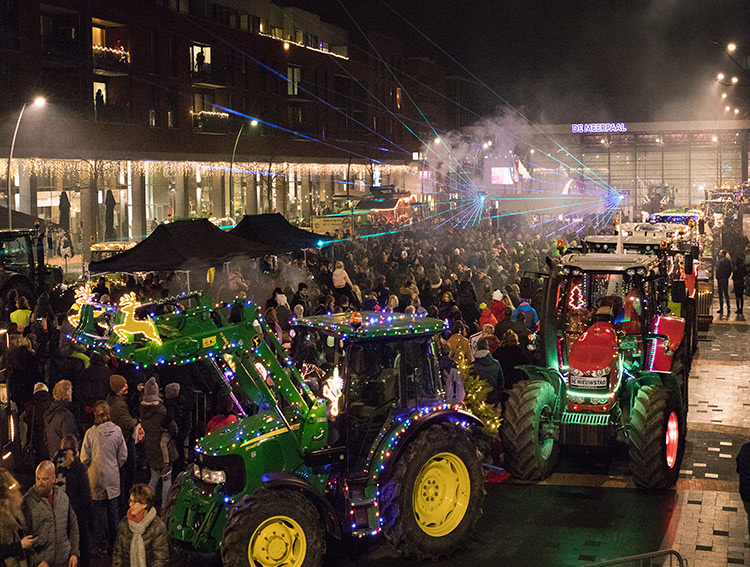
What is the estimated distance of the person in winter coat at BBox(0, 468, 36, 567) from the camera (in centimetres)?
627

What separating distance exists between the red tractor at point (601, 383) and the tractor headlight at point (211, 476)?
3870 millimetres

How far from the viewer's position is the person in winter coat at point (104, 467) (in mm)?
8594

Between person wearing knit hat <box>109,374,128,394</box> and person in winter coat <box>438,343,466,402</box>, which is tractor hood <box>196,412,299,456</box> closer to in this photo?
person wearing knit hat <box>109,374,128,394</box>

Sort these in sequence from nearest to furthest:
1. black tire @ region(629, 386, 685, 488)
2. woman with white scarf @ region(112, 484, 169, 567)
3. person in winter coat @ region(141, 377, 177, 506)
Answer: woman with white scarf @ region(112, 484, 169, 567) → person in winter coat @ region(141, 377, 177, 506) → black tire @ region(629, 386, 685, 488)

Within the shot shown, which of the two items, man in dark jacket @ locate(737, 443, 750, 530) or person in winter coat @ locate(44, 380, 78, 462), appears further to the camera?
man in dark jacket @ locate(737, 443, 750, 530)

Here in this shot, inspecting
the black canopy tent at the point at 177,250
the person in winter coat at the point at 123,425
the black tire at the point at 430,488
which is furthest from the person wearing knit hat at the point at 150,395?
the black canopy tent at the point at 177,250

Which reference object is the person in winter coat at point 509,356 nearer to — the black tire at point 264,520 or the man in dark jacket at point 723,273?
the black tire at point 264,520

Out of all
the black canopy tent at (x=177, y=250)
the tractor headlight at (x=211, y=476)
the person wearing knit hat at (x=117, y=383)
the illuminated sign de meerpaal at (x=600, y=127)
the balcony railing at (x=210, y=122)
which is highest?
the illuminated sign de meerpaal at (x=600, y=127)

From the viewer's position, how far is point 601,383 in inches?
415

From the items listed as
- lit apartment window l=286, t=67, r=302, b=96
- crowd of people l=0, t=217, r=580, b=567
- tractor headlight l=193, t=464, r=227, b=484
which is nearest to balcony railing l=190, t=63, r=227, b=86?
lit apartment window l=286, t=67, r=302, b=96

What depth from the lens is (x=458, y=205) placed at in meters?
70.8

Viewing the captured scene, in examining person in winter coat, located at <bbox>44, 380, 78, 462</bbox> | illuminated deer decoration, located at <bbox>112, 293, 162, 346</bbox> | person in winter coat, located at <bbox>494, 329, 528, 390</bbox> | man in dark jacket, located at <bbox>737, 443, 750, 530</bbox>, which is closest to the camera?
illuminated deer decoration, located at <bbox>112, 293, 162, 346</bbox>

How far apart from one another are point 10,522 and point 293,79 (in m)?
51.9

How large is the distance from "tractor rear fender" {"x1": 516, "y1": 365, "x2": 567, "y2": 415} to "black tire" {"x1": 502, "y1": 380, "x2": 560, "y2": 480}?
3.4 inches
